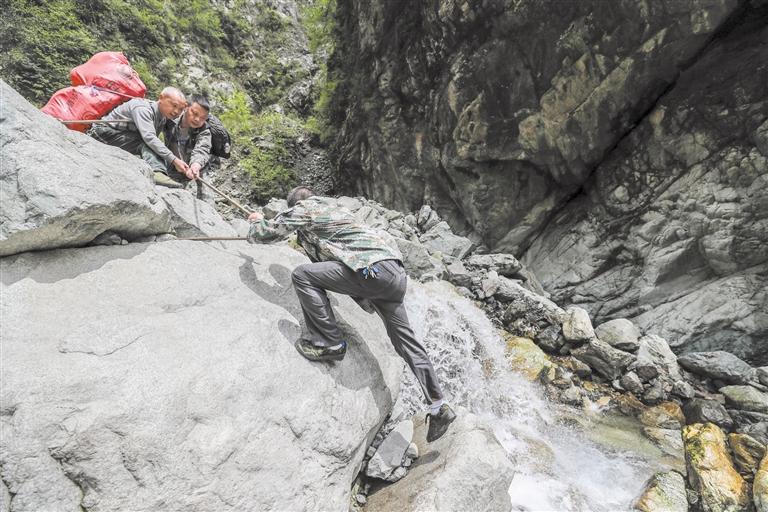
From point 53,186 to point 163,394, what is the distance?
8.06 feet

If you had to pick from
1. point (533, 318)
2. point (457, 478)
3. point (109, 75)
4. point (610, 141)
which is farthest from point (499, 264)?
point (109, 75)

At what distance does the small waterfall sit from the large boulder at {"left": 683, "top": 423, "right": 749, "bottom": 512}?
58 centimetres

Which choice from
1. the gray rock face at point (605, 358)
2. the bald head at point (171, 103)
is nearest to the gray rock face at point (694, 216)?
the gray rock face at point (605, 358)

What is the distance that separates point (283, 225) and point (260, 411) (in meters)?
2.33

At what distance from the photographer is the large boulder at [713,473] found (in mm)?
5582

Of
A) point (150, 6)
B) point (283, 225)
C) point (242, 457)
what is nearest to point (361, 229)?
point (283, 225)

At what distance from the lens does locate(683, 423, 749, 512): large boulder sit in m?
5.58

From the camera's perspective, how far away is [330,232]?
4.75 meters

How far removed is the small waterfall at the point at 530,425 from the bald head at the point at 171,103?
6504mm

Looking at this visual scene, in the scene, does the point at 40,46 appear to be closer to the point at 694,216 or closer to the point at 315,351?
the point at 315,351

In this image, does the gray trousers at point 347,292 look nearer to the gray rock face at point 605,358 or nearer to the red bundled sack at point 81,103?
the red bundled sack at point 81,103

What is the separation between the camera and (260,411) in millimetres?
3801

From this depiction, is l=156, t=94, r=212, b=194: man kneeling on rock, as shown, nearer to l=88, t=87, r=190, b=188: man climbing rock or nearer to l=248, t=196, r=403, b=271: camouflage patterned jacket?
l=88, t=87, r=190, b=188: man climbing rock

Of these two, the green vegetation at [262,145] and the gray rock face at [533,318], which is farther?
the green vegetation at [262,145]
